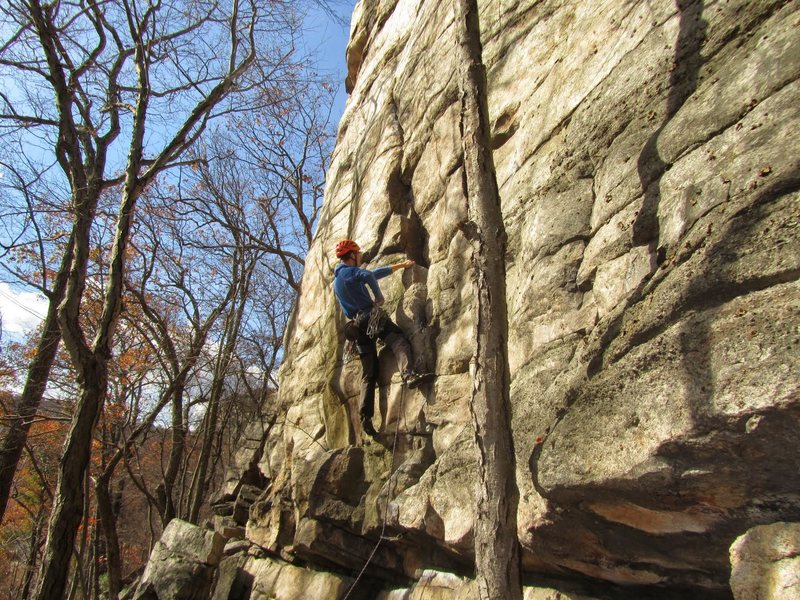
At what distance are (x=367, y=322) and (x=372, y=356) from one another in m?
0.47

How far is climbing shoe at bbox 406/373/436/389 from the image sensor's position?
658cm

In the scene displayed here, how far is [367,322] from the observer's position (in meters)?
7.27

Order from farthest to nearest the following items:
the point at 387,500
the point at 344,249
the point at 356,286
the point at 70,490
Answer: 1. the point at 344,249
2. the point at 356,286
3. the point at 70,490
4. the point at 387,500

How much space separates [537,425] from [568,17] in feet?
15.7

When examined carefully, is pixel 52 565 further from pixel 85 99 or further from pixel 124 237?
pixel 85 99

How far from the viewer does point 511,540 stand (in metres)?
3.50

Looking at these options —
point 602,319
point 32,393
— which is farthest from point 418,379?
point 32,393

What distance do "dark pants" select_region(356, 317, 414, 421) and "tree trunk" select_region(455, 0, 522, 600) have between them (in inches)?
111

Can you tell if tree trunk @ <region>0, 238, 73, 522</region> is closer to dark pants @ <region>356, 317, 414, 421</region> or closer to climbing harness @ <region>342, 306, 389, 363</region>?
climbing harness @ <region>342, 306, 389, 363</region>

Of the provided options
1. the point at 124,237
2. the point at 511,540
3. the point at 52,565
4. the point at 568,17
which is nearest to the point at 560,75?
the point at 568,17

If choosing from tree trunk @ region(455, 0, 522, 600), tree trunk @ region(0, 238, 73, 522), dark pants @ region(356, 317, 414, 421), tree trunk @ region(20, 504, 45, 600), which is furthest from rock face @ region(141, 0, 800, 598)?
tree trunk @ region(20, 504, 45, 600)

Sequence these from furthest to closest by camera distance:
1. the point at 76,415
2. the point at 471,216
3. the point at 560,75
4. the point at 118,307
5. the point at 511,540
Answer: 1. the point at 118,307
2. the point at 76,415
3. the point at 560,75
4. the point at 471,216
5. the point at 511,540

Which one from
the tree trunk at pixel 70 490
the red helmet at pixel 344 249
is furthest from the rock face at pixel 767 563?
the tree trunk at pixel 70 490

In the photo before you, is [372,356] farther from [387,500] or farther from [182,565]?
[182,565]
